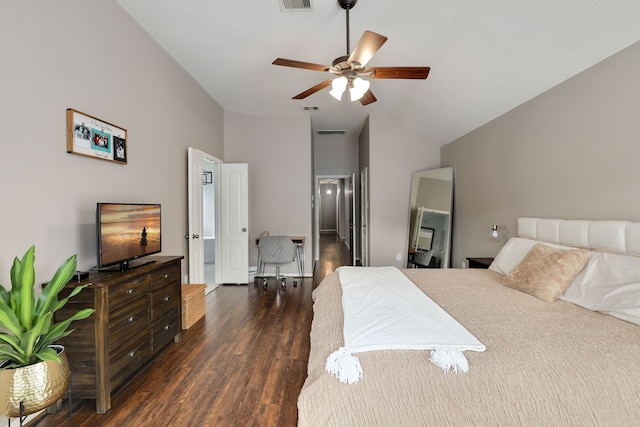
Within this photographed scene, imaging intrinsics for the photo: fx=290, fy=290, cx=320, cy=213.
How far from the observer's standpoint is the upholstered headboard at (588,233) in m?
1.90

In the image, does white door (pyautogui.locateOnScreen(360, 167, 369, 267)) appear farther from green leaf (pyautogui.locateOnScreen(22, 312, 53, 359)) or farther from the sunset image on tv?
green leaf (pyautogui.locateOnScreen(22, 312, 53, 359))

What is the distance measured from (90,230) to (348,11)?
2.73m

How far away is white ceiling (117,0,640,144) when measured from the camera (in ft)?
6.95

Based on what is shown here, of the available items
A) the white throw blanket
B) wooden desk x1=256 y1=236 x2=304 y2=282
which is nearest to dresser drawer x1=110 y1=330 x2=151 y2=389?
the white throw blanket

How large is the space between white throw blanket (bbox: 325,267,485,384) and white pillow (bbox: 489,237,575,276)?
3.93 ft

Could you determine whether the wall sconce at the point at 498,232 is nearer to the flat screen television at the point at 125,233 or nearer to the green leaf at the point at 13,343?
the flat screen television at the point at 125,233

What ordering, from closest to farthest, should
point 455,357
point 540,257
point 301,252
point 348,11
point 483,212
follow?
point 455,357 < point 540,257 < point 348,11 < point 483,212 < point 301,252

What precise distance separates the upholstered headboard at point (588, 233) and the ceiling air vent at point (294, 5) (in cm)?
282

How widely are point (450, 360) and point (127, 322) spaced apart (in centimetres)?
205

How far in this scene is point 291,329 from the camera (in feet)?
9.87

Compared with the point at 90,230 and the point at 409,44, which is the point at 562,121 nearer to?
the point at 409,44

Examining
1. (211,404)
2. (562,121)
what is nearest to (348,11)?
(562,121)

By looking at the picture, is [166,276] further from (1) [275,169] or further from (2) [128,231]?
(1) [275,169]

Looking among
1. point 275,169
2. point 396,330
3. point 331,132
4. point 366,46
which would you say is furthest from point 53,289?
point 331,132
